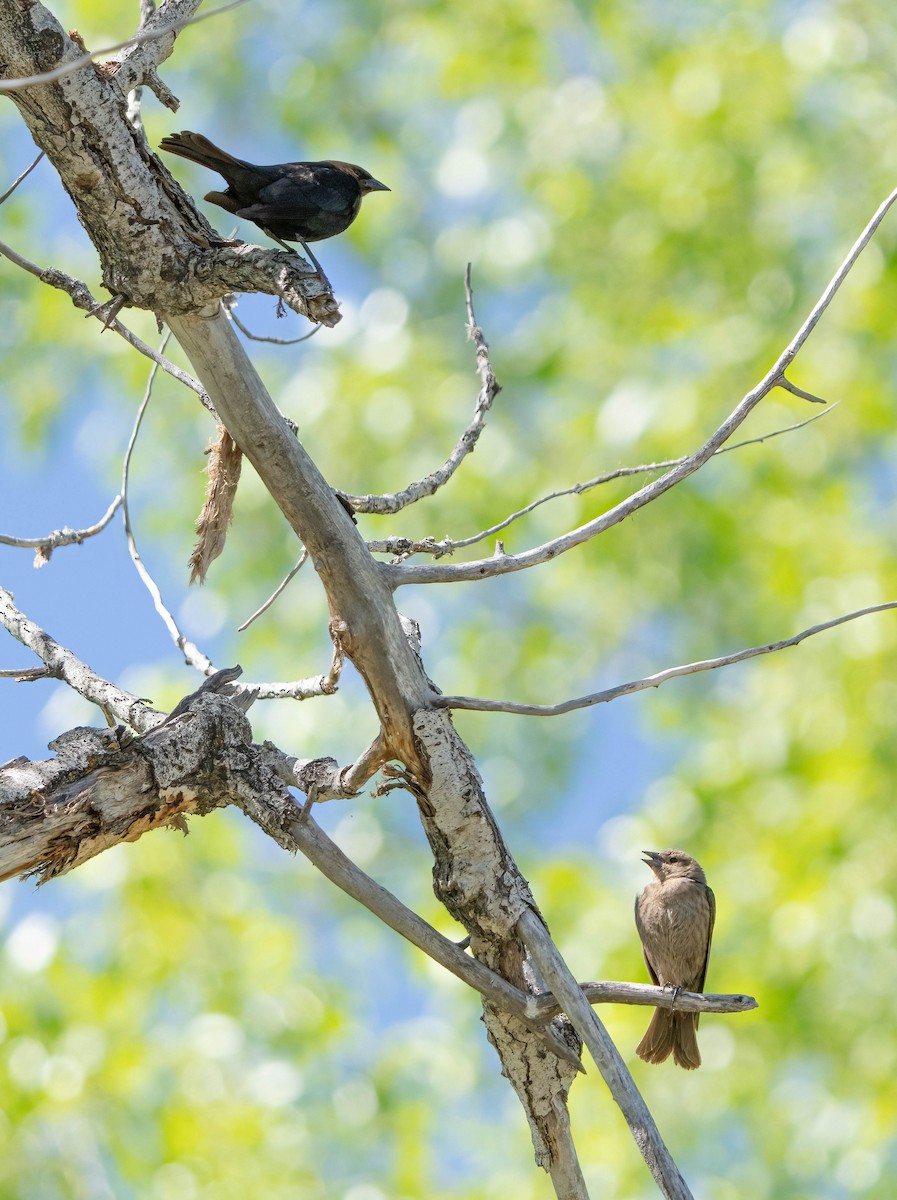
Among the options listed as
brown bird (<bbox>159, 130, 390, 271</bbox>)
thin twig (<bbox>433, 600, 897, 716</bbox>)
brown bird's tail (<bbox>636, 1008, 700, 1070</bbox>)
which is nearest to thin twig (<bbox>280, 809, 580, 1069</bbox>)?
thin twig (<bbox>433, 600, 897, 716</bbox>)

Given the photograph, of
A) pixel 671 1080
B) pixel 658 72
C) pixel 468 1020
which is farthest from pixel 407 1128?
pixel 658 72

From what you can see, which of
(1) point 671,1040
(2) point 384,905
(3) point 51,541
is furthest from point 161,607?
(1) point 671,1040

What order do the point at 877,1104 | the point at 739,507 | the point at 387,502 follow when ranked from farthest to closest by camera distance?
the point at 739,507
the point at 877,1104
the point at 387,502

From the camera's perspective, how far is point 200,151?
2.18 metres

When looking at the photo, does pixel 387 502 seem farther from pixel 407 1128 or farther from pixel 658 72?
pixel 658 72

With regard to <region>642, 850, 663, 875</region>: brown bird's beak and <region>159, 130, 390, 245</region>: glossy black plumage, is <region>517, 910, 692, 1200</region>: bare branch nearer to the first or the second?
<region>159, 130, 390, 245</region>: glossy black plumage

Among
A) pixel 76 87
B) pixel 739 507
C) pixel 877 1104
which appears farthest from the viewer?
pixel 739 507

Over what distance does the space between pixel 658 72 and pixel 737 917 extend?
207 inches

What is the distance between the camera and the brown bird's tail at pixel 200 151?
215 centimetres

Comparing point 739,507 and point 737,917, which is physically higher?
point 739,507

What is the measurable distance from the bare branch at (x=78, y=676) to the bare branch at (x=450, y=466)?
0.55 meters

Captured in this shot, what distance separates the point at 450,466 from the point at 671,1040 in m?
1.99

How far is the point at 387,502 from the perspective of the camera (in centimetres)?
234

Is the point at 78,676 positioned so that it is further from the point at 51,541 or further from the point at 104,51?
the point at 104,51
